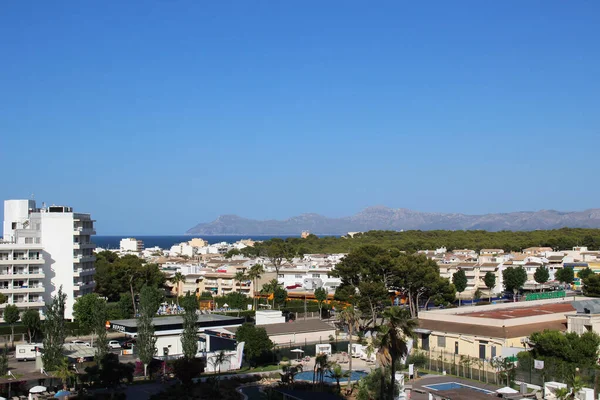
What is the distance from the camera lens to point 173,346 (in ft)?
163

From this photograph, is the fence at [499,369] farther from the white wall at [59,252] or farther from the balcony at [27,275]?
the balcony at [27,275]

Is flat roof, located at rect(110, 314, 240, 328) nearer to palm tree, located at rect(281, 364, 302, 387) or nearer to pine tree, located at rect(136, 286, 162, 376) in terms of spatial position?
pine tree, located at rect(136, 286, 162, 376)

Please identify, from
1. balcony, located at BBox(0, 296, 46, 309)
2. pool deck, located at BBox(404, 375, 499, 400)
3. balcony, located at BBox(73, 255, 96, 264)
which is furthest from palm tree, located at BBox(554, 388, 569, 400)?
balcony, located at BBox(73, 255, 96, 264)

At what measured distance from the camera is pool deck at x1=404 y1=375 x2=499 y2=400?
30.3 m

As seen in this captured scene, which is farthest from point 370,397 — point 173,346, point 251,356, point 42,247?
point 42,247

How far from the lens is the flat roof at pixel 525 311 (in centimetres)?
5049

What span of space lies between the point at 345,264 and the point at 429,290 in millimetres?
8787

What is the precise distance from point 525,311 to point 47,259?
4498cm

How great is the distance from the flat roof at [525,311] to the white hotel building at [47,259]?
38.8m

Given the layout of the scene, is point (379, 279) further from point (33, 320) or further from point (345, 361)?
point (33, 320)

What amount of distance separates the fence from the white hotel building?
120 ft

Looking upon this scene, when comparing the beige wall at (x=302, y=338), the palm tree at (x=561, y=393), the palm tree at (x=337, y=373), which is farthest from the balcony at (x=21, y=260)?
the palm tree at (x=561, y=393)

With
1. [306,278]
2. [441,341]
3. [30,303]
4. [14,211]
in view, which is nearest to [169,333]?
[441,341]

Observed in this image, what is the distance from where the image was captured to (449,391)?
1246 inches
